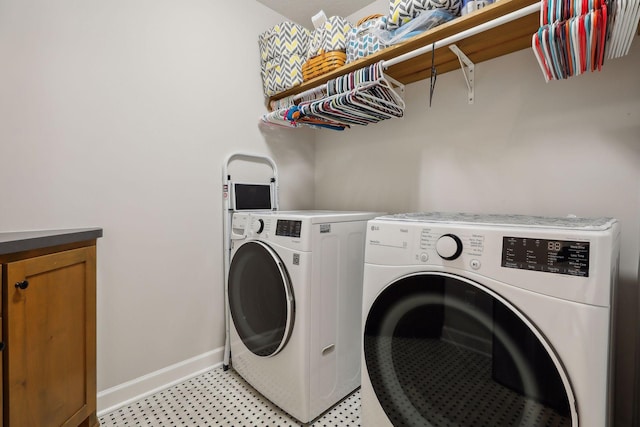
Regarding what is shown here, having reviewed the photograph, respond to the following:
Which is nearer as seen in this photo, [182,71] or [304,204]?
[182,71]

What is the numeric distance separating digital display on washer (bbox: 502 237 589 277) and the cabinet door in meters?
1.42

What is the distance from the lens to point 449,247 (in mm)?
833

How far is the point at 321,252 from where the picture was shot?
4.29 feet

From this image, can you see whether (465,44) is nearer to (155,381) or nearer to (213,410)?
(213,410)

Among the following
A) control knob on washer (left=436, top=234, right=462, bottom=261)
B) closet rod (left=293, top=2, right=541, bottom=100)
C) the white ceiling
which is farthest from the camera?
the white ceiling

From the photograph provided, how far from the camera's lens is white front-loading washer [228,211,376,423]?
4.20ft

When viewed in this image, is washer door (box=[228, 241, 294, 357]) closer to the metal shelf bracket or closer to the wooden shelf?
the wooden shelf

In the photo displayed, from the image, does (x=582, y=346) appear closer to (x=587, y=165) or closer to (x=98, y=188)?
(x=587, y=165)

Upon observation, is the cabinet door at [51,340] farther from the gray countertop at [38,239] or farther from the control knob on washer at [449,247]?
the control knob on washer at [449,247]

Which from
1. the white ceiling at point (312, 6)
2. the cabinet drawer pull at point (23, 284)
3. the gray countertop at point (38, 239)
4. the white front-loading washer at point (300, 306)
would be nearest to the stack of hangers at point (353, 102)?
the white front-loading washer at point (300, 306)

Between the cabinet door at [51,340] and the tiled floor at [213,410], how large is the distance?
0.74 ft

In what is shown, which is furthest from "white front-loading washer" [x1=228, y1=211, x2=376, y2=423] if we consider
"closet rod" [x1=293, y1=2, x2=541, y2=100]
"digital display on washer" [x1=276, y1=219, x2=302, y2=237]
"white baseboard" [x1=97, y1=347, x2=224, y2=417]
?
"closet rod" [x1=293, y1=2, x2=541, y2=100]

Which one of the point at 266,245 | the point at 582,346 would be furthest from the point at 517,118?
the point at 266,245

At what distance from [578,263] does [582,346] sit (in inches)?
7.2
